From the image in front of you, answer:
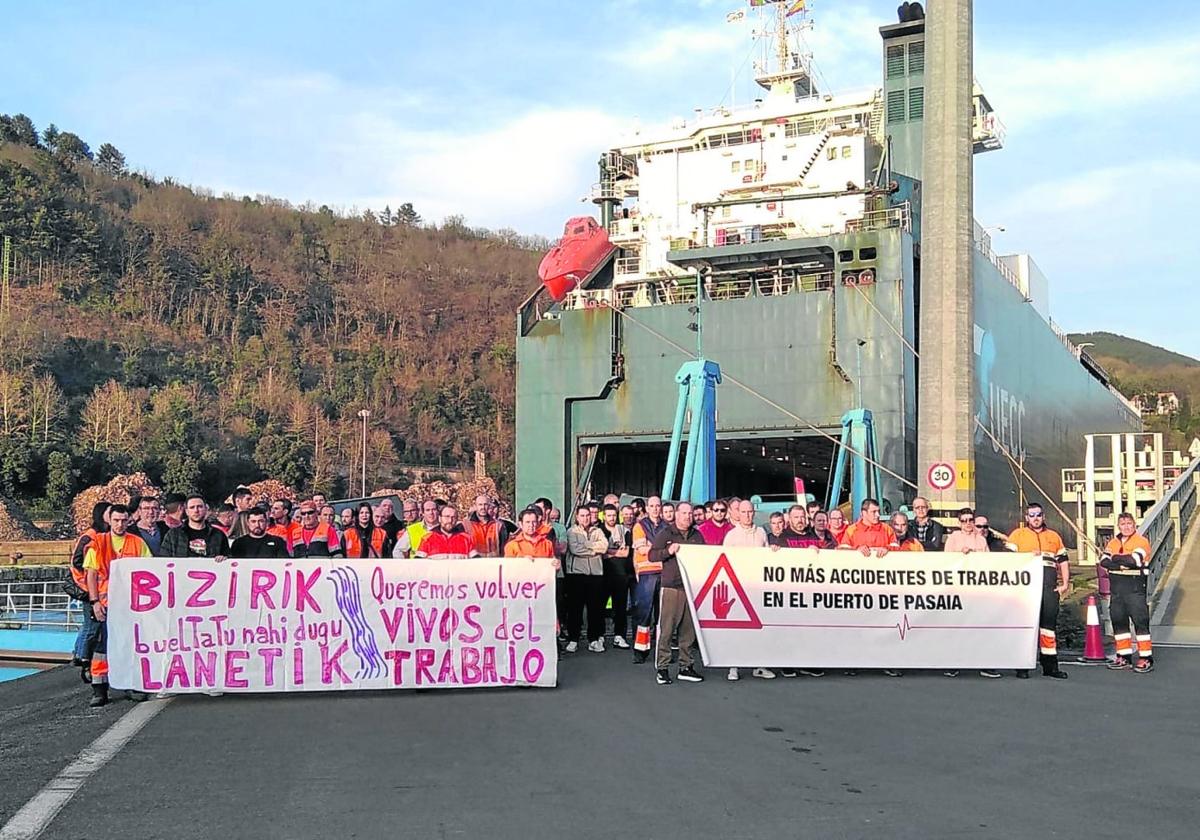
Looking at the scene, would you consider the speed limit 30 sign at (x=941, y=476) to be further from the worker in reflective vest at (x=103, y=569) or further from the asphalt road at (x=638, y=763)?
the worker in reflective vest at (x=103, y=569)

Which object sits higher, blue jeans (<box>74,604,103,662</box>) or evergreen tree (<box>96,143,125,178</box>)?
evergreen tree (<box>96,143,125,178</box>)

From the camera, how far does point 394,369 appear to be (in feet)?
270

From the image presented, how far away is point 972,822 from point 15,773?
455cm

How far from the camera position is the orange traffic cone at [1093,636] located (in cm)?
1026

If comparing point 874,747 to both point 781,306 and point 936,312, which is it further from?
point 781,306

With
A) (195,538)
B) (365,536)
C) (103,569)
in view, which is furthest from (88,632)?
(365,536)

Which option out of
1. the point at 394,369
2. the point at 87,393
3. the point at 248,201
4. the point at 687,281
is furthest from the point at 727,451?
the point at 248,201

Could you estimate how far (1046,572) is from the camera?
9.34 meters

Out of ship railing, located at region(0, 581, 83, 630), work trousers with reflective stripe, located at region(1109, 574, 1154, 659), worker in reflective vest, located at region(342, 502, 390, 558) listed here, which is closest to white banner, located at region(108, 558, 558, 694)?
worker in reflective vest, located at region(342, 502, 390, 558)

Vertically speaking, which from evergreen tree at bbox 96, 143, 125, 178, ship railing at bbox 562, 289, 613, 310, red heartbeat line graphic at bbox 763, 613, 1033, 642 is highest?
evergreen tree at bbox 96, 143, 125, 178

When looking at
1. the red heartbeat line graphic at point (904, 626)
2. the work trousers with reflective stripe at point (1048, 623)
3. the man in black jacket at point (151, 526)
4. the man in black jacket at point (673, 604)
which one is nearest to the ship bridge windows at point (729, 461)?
the work trousers with reflective stripe at point (1048, 623)

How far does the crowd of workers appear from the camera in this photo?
8.25m

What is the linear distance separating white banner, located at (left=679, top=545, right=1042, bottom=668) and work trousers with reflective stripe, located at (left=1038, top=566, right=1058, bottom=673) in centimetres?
6

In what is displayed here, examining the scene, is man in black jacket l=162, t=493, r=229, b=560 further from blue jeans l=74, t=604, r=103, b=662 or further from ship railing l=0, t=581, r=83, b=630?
ship railing l=0, t=581, r=83, b=630
